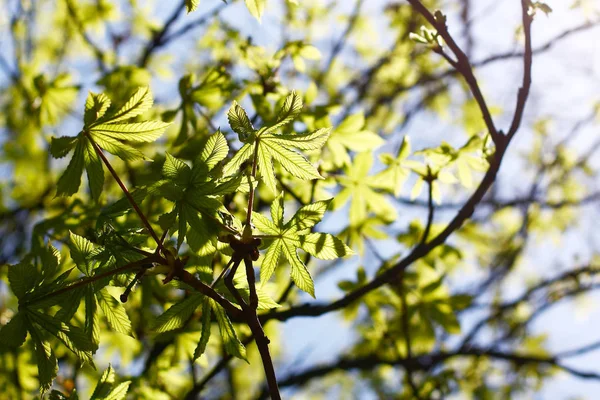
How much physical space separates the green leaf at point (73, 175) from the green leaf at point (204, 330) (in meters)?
0.40

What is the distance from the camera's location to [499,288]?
4.54 metres

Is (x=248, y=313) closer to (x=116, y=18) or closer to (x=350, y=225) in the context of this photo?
(x=350, y=225)

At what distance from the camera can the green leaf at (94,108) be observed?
3.94ft

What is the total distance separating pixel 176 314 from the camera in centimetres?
118

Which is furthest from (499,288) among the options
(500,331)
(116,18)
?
(116,18)

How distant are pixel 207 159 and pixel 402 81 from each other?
3.26 meters

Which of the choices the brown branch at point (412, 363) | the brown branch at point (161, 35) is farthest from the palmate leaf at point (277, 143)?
the brown branch at point (161, 35)

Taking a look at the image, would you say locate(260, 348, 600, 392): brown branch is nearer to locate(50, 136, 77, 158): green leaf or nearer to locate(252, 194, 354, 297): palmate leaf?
locate(252, 194, 354, 297): palmate leaf

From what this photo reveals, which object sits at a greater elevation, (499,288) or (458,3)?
(458,3)

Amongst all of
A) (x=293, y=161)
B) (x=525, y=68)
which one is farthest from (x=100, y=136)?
(x=525, y=68)

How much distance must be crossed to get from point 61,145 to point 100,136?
3.4 inches

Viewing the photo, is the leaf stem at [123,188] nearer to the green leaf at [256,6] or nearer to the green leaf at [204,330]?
the green leaf at [204,330]

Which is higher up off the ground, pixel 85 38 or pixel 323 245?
pixel 85 38

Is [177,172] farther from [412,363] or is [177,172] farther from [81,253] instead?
[412,363]
